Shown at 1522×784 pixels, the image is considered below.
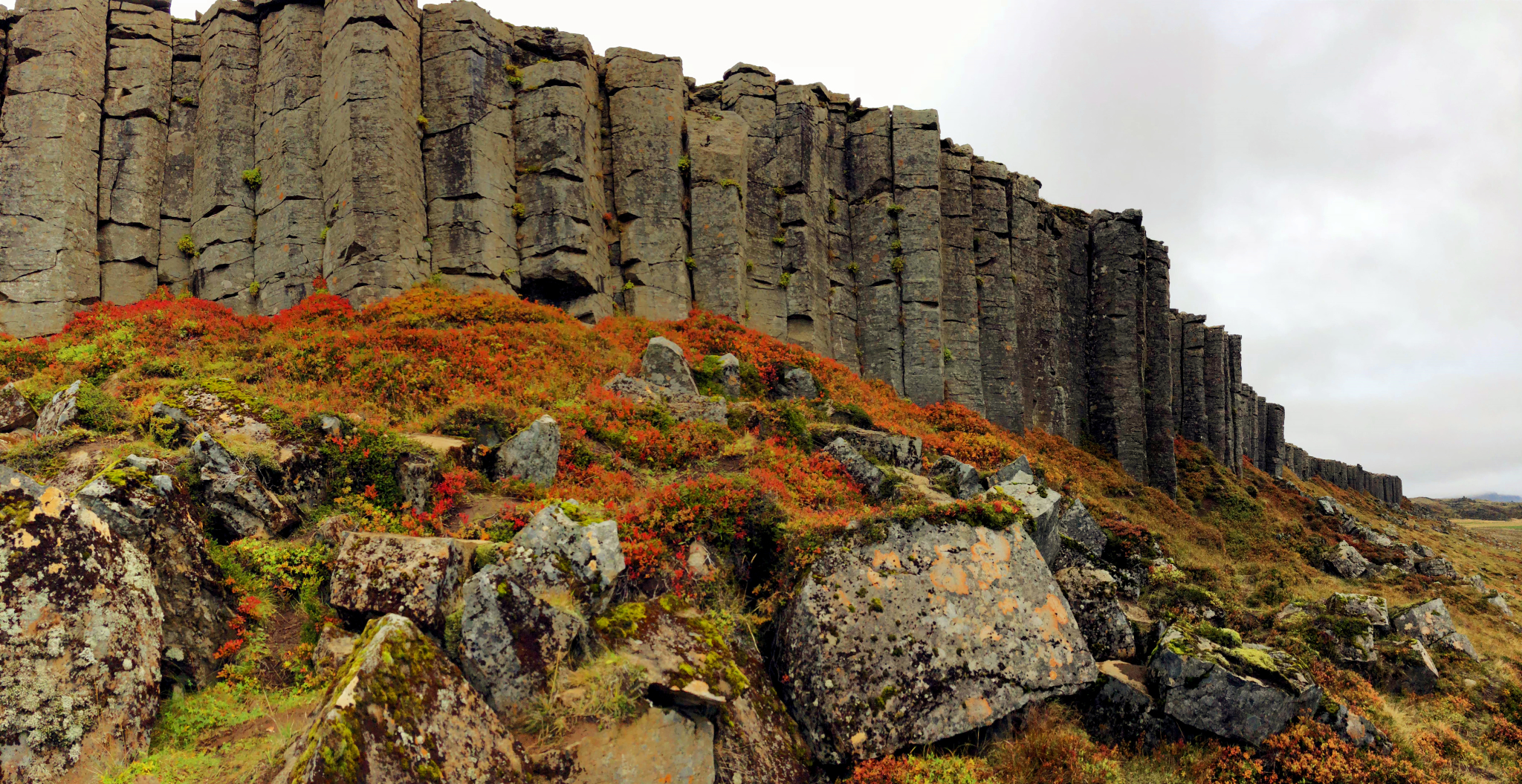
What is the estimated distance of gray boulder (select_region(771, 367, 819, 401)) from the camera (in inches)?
A: 898

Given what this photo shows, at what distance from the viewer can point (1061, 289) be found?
3841cm

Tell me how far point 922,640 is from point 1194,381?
4808cm

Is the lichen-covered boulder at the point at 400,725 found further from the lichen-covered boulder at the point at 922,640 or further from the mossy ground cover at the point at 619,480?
the lichen-covered boulder at the point at 922,640

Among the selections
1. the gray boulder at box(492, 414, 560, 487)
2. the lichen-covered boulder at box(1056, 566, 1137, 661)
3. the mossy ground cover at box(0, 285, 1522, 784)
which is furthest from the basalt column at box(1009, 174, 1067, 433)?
the gray boulder at box(492, 414, 560, 487)

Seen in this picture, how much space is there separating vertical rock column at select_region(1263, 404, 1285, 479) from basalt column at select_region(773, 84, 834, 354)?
63276mm

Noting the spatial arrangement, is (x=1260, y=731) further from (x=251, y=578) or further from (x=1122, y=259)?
(x=1122, y=259)

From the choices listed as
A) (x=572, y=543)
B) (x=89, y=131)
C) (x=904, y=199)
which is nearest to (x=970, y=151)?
(x=904, y=199)

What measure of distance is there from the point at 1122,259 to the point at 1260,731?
3320 centimetres

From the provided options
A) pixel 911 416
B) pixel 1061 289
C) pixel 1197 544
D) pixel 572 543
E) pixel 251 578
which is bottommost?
pixel 1197 544

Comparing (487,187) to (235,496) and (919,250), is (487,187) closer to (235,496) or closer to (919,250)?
(235,496)

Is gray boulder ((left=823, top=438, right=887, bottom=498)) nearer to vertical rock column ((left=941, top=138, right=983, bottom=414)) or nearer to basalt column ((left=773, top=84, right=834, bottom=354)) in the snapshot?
basalt column ((left=773, top=84, right=834, bottom=354))

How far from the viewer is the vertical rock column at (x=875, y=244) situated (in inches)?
1198

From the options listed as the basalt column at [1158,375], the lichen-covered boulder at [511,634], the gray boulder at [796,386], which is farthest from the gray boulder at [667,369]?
the basalt column at [1158,375]

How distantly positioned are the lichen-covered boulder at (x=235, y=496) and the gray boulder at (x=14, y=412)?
198 inches
